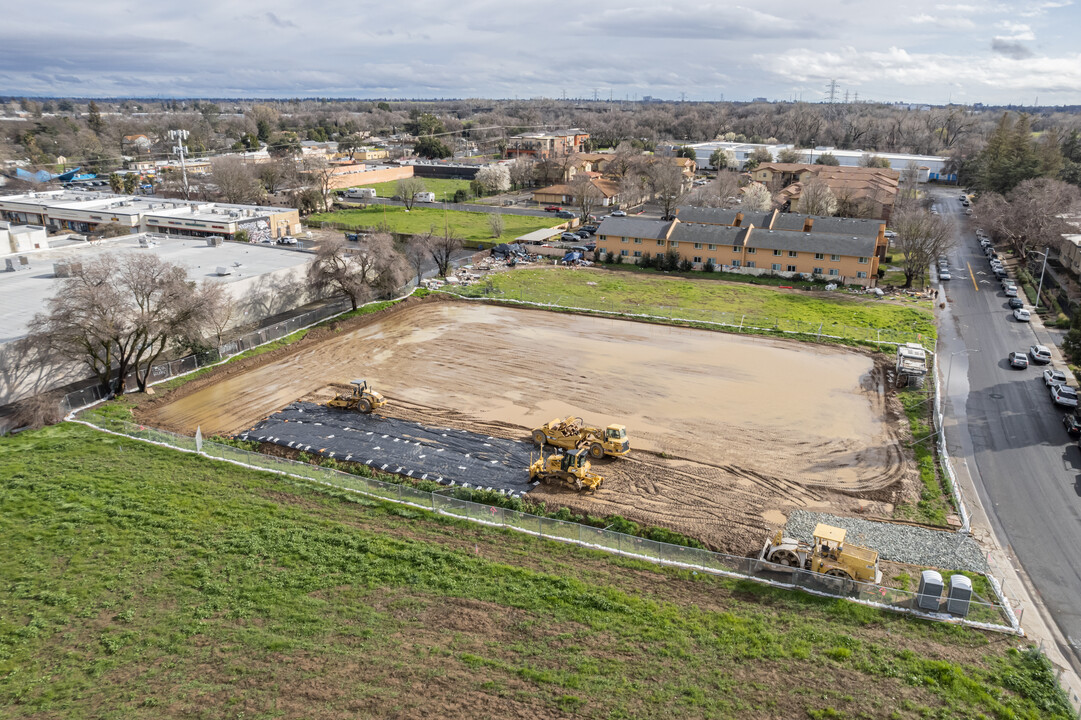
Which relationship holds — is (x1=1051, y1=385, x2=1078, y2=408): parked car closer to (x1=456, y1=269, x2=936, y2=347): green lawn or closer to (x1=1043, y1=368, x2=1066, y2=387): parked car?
(x1=1043, y1=368, x2=1066, y2=387): parked car

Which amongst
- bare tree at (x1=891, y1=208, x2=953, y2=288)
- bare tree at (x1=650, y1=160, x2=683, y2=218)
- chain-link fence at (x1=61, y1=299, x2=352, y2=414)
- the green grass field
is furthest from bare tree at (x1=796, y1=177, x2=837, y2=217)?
the green grass field

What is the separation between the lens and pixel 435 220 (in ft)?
253

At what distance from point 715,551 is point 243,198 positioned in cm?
7692

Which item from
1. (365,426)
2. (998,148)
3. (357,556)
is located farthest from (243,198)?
(998,148)

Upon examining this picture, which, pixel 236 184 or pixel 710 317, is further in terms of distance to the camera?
pixel 236 184

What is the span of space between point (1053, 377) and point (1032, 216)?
31324 mm

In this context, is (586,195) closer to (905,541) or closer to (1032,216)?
(1032,216)

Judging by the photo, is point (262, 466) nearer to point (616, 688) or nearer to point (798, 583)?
point (616, 688)

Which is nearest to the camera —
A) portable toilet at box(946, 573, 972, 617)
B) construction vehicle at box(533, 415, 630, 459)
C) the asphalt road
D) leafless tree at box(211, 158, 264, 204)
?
portable toilet at box(946, 573, 972, 617)

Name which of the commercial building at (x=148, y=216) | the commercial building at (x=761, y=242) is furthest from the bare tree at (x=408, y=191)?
the commercial building at (x=761, y=242)

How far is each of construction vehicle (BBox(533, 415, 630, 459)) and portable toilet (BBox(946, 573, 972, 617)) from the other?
462 inches

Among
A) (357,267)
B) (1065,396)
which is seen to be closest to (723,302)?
(1065,396)

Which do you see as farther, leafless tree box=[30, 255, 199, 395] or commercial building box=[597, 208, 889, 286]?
commercial building box=[597, 208, 889, 286]

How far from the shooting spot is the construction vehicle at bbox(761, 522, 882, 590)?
1823 cm
